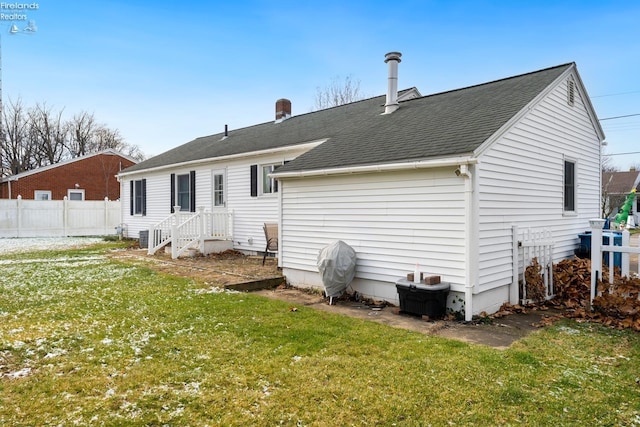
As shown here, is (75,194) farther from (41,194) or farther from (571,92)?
(571,92)

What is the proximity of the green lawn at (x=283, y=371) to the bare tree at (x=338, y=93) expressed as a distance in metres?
25.4

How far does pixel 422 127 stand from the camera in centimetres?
720

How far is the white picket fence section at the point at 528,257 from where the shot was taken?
20.4ft

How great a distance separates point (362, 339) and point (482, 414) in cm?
177

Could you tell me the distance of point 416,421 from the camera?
9.05 ft

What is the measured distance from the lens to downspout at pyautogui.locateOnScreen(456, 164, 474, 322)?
Answer: 5.34 meters

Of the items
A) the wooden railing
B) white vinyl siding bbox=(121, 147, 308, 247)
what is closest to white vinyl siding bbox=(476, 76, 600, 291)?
white vinyl siding bbox=(121, 147, 308, 247)

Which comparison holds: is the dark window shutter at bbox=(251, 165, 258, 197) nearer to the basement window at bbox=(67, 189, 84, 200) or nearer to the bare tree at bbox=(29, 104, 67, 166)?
the basement window at bbox=(67, 189, 84, 200)

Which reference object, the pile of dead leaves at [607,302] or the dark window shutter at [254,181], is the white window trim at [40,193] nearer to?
the dark window shutter at [254,181]

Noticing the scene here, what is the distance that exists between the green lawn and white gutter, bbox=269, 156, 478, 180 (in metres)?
2.32

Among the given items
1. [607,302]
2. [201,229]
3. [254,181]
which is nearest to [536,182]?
[607,302]

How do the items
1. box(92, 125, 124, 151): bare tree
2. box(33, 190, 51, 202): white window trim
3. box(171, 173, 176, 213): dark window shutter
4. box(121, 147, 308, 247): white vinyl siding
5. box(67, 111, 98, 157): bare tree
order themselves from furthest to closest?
box(92, 125, 124, 151): bare tree, box(67, 111, 98, 157): bare tree, box(33, 190, 51, 202): white window trim, box(171, 173, 176, 213): dark window shutter, box(121, 147, 308, 247): white vinyl siding

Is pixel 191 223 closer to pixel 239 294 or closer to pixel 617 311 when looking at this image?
pixel 239 294

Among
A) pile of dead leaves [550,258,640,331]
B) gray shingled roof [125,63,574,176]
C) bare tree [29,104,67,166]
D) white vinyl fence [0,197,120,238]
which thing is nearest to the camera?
pile of dead leaves [550,258,640,331]
